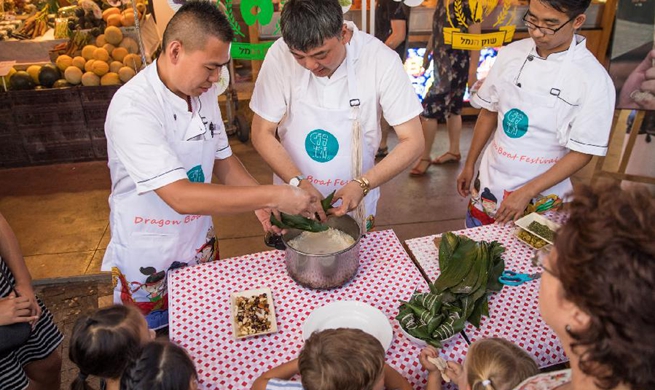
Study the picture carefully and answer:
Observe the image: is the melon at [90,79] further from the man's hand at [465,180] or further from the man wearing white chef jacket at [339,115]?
the man's hand at [465,180]

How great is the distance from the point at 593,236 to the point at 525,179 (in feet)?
5.81

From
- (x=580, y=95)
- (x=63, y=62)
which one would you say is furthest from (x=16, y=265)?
(x=63, y=62)

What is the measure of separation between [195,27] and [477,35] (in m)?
3.02

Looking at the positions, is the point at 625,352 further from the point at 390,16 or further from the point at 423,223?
the point at 390,16

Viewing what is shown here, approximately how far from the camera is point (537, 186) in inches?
103

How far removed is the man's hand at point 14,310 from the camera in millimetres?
1995

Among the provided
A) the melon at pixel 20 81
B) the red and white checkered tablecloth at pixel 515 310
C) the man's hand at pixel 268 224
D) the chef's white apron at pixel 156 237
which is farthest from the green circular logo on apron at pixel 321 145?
the melon at pixel 20 81

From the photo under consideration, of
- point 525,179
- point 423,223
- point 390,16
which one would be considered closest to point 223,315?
point 525,179

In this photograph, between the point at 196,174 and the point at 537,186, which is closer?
the point at 196,174

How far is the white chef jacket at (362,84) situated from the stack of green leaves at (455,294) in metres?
0.74

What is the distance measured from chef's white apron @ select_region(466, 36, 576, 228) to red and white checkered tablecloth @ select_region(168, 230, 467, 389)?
0.80m

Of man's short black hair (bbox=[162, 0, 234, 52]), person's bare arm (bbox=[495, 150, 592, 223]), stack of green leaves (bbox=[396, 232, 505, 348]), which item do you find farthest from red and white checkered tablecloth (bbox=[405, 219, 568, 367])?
man's short black hair (bbox=[162, 0, 234, 52])

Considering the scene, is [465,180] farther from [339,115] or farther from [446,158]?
[446,158]

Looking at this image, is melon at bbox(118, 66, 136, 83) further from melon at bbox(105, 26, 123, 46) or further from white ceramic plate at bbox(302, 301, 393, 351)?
white ceramic plate at bbox(302, 301, 393, 351)
